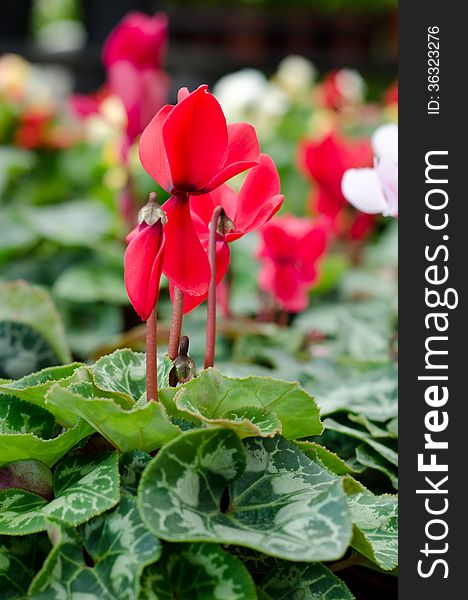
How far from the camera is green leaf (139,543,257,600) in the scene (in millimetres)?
673

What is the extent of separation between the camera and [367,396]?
1147 mm

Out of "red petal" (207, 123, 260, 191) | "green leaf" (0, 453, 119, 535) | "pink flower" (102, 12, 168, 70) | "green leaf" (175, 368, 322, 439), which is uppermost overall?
"pink flower" (102, 12, 168, 70)

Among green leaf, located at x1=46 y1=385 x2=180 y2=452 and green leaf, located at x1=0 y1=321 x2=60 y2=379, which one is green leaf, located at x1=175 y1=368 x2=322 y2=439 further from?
green leaf, located at x1=0 y1=321 x2=60 y2=379

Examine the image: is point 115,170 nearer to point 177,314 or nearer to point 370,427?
point 370,427

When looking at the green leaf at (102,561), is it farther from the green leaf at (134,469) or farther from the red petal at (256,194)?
the red petal at (256,194)

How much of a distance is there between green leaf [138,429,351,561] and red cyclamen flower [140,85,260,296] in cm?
14

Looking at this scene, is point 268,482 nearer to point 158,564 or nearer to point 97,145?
point 158,564

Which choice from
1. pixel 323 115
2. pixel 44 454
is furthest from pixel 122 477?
pixel 323 115

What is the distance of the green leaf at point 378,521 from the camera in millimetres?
783

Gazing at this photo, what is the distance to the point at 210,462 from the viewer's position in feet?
2.36

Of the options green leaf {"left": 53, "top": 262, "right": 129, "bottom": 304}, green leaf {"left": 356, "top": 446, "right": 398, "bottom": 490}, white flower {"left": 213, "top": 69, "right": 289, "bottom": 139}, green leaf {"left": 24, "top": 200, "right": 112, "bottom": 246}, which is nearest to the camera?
green leaf {"left": 356, "top": 446, "right": 398, "bottom": 490}

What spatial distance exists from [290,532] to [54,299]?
120cm

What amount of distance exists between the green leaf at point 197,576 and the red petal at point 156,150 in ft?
0.98

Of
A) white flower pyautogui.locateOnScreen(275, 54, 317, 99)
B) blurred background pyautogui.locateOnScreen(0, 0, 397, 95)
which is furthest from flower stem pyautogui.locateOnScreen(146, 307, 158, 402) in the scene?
blurred background pyautogui.locateOnScreen(0, 0, 397, 95)
